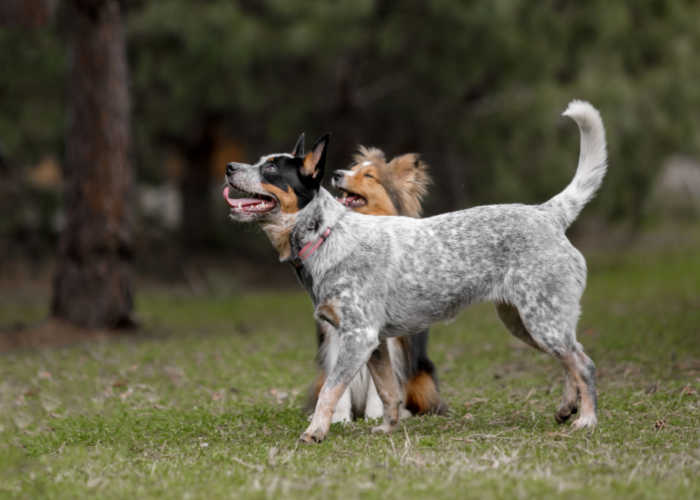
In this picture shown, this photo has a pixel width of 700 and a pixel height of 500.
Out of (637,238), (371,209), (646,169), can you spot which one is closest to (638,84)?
(646,169)

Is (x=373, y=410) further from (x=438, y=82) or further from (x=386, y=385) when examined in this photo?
→ (x=438, y=82)

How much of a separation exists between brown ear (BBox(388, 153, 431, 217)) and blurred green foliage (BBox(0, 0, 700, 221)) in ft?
25.6

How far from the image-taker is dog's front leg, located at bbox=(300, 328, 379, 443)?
16.6 ft

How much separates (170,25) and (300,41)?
2441 mm

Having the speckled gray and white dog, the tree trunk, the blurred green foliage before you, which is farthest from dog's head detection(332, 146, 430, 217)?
the blurred green foliage

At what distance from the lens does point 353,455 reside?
4711 millimetres

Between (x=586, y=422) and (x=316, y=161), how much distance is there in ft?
7.12

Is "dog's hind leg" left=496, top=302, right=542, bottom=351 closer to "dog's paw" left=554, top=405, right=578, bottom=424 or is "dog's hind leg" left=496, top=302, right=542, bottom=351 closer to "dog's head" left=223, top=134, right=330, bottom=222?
"dog's paw" left=554, top=405, right=578, bottom=424

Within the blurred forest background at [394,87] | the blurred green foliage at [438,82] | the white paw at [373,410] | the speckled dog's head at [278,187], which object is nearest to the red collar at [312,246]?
the speckled dog's head at [278,187]

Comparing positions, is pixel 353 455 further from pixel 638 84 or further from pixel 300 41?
pixel 638 84

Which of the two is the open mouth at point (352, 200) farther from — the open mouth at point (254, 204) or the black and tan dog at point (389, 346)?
the open mouth at point (254, 204)

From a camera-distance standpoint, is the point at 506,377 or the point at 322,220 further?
the point at 506,377

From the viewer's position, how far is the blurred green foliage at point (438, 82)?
14352mm

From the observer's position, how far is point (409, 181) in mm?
6254
